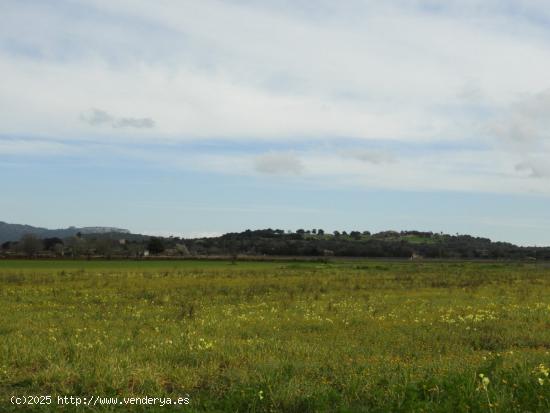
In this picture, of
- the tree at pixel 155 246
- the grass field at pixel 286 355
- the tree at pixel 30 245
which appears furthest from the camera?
the tree at pixel 155 246

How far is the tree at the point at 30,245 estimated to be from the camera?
134375 mm

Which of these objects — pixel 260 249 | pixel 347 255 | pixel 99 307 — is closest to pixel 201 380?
pixel 99 307

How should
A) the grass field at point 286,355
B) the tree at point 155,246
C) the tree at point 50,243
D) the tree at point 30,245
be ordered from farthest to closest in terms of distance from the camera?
the tree at point 155,246 < the tree at point 50,243 < the tree at point 30,245 < the grass field at point 286,355

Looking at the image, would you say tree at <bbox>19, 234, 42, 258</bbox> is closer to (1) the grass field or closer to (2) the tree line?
(2) the tree line

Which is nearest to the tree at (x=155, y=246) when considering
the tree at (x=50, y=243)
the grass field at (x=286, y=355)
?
the tree at (x=50, y=243)

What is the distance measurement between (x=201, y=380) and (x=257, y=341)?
17.0ft

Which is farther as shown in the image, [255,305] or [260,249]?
[260,249]

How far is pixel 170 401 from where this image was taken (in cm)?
856

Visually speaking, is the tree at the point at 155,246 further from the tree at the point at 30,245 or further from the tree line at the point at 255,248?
the tree at the point at 30,245

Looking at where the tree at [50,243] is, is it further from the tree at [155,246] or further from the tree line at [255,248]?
the tree at [155,246]

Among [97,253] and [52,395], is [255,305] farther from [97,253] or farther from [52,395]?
[97,253]

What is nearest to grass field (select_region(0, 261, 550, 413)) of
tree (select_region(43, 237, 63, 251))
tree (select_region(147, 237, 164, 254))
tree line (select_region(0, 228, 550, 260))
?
tree line (select_region(0, 228, 550, 260))

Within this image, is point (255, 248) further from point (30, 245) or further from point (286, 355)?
point (286, 355)

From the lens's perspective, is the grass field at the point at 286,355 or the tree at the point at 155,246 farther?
the tree at the point at 155,246
